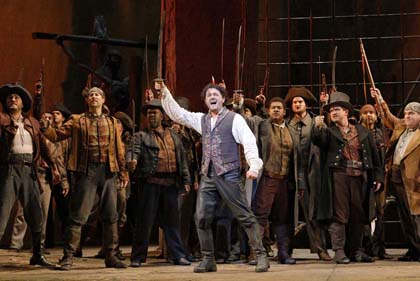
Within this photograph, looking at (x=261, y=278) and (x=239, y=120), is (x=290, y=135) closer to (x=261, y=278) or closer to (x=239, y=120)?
(x=239, y=120)

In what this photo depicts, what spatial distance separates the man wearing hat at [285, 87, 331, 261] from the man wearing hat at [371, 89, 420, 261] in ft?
2.81

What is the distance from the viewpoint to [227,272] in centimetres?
899

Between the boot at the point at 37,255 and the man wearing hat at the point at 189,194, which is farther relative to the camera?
the man wearing hat at the point at 189,194

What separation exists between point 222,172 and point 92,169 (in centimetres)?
138

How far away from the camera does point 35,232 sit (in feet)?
31.2

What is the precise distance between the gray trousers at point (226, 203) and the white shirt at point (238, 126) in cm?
25

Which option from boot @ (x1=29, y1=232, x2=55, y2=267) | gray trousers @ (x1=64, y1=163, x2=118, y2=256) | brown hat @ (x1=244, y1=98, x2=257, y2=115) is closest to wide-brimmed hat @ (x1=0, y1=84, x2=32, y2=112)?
gray trousers @ (x1=64, y1=163, x2=118, y2=256)

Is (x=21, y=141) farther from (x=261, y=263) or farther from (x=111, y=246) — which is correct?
(x=261, y=263)

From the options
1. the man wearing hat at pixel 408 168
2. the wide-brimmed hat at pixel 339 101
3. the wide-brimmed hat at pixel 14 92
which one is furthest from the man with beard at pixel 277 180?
the wide-brimmed hat at pixel 14 92

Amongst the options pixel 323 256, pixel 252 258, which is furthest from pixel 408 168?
pixel 252 258

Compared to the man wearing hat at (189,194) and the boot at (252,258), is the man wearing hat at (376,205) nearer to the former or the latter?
the boot at (252,258)

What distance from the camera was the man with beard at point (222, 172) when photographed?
8.94 meters

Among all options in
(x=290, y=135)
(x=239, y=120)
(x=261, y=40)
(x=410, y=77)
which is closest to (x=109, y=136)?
(x=239, y=120)

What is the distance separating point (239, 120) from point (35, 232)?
8.03ft
